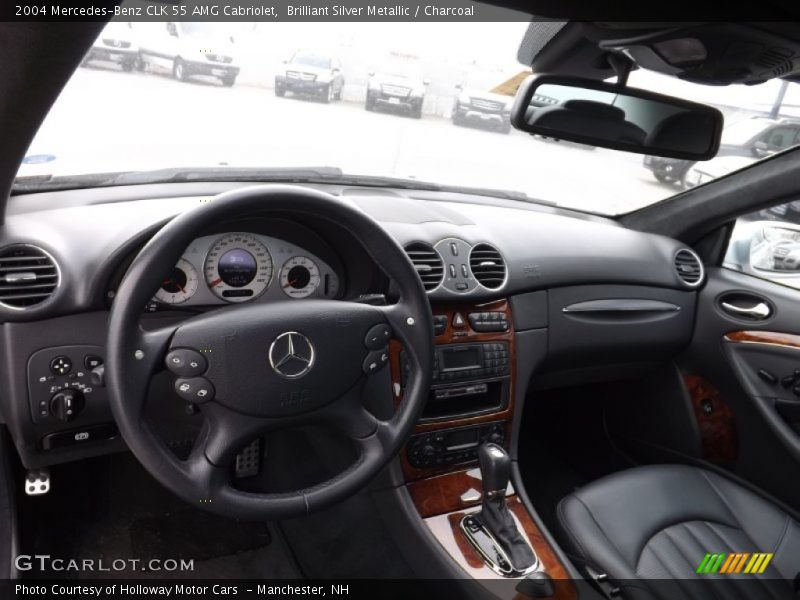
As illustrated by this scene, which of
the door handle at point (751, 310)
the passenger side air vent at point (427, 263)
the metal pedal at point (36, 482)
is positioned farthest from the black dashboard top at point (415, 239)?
the metal pedal at point (36, 482)

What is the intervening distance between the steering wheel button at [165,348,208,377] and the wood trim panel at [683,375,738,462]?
2.25m

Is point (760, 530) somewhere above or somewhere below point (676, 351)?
below

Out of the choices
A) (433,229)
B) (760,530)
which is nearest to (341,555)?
(433,229)

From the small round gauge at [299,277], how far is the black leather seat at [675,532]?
1.09 m

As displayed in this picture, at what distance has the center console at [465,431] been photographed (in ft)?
6.39

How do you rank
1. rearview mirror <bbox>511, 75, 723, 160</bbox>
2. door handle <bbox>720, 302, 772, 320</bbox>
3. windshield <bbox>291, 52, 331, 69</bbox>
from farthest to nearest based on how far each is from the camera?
1. windshield <bbox>291, 52, 331, 69</bbox>
2. door handle <bbox>720, 302, 772, 320</bbox>
3. rearview mirror <bbox>511, 75, 723, 160</bbox>

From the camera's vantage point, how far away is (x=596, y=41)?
1.66 m

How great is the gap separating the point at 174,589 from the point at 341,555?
0.62 m

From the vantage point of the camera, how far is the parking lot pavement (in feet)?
7.43

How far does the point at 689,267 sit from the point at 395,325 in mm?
1793

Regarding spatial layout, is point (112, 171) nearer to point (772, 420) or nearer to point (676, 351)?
point (676, 351)

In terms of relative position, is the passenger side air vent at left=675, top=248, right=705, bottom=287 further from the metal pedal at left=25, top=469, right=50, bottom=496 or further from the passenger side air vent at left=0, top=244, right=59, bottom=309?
the metal pedal at left=25, top=469, right=50, bottom=496

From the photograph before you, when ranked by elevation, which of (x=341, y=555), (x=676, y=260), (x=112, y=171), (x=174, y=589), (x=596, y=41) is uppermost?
(x=596, y=41)

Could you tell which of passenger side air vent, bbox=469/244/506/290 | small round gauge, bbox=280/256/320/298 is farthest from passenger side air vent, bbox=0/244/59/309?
passenger side air vent, bbox=469/244/506/290
